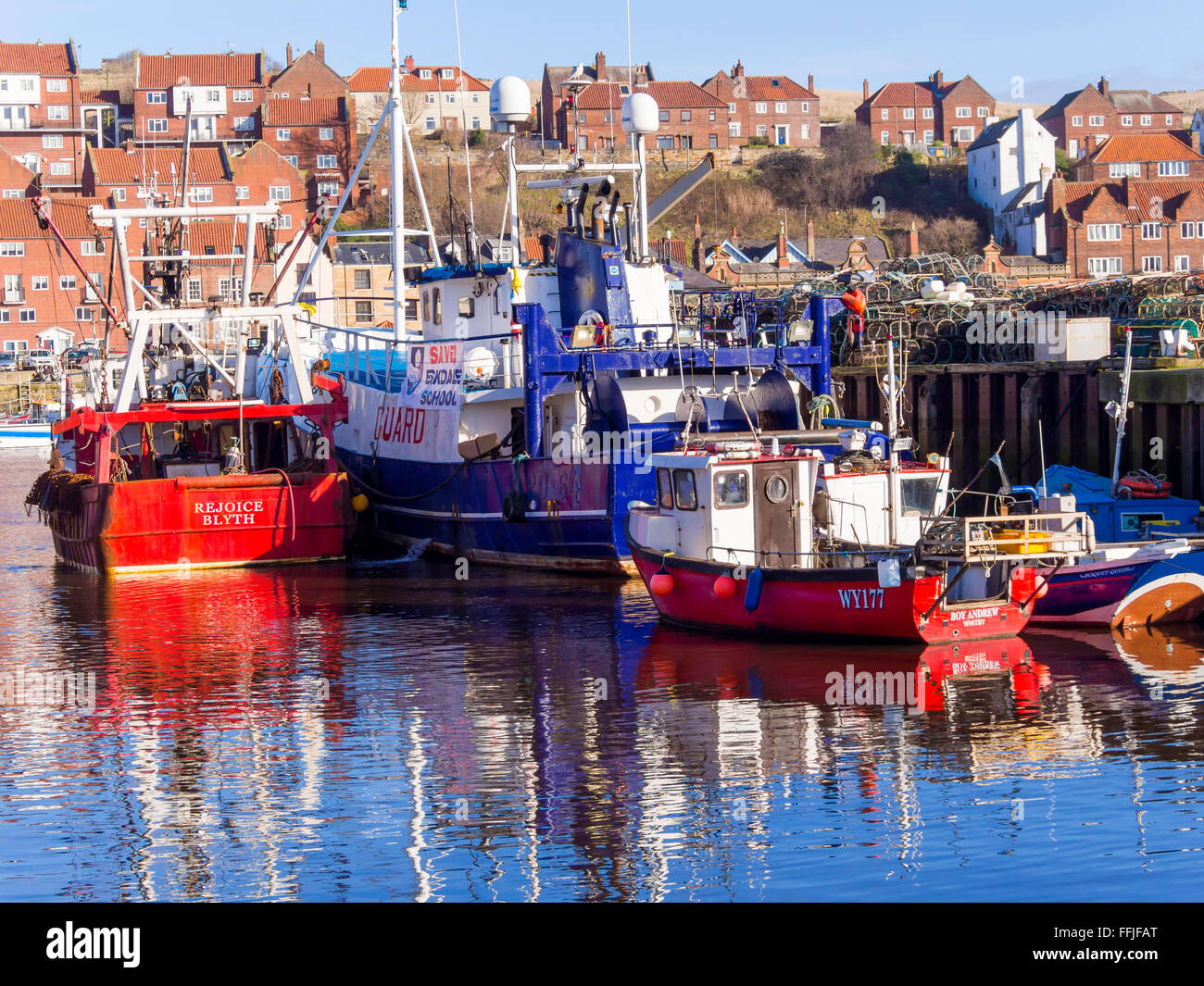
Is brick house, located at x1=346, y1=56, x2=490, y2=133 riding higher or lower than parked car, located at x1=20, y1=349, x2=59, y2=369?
higher

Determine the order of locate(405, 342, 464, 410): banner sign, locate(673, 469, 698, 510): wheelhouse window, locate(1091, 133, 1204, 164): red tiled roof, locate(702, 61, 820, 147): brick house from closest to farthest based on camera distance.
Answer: locate(673, 469, 698, 510): wheelhouse window
locate(405, 342, 464, 410): banner sign
locate(1091, 133, 1204, 164): red tiled roof
locate(702, 61, 820, 147): brick house

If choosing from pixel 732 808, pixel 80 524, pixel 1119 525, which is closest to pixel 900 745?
pixel 732 808

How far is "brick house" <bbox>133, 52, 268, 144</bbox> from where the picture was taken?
108m

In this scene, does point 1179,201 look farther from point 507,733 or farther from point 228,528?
point 507,733

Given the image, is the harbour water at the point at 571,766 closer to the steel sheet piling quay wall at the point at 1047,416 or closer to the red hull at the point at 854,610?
the red hull at the point at 854,610

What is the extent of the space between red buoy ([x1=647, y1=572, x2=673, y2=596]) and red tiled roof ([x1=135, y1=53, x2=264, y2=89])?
96.7m

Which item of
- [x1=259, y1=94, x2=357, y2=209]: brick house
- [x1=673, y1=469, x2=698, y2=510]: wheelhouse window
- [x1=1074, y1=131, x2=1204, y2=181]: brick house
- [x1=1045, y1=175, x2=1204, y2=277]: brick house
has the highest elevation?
[x1=259, y1=94, x2=357, y2=209]: brick house

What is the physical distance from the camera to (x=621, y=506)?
24484 millimetres

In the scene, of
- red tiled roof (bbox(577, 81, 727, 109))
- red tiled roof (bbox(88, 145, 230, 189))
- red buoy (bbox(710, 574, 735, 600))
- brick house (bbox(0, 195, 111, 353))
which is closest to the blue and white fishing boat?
red buoy (bbox(710, 574, 735, 600))

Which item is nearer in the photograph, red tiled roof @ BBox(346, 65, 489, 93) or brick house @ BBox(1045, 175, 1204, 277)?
brick house @ BBox(1045, 175, 1204, 277)

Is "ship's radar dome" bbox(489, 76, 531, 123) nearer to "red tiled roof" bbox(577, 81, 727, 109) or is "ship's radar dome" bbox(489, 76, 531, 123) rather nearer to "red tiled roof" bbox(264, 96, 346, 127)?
"red tiled roof" bbox(264, 96, 346, 127)

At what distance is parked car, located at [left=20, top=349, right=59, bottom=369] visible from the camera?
7919 cm

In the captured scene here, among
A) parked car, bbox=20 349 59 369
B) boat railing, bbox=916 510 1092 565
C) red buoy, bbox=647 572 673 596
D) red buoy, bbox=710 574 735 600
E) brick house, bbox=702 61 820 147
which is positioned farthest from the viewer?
brick house, bbox=702 61 820 147
